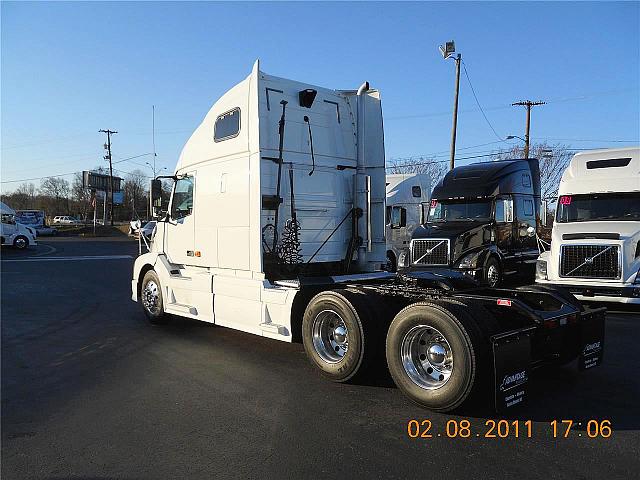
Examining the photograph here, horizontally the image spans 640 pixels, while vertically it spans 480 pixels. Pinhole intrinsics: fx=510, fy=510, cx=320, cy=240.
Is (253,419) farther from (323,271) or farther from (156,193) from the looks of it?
(156,193)

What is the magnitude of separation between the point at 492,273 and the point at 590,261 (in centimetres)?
347

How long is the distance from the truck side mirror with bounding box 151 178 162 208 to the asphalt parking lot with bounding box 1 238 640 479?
8.01ft

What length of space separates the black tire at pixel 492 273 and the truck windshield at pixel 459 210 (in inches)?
49.9

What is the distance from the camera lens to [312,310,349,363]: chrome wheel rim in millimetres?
5832

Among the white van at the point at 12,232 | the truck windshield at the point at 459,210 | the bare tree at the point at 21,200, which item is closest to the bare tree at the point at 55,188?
the bare tree at the point at 21,200

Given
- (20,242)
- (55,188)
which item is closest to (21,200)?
(55,188)

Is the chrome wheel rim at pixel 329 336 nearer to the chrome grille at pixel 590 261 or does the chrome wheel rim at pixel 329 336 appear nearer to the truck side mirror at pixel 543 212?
the chrome grille at pixel 590 261

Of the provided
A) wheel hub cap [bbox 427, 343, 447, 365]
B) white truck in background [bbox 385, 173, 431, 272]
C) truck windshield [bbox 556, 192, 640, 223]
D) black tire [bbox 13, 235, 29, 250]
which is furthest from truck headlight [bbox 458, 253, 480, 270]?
black tire [bbox 13, 235, 29, 250]

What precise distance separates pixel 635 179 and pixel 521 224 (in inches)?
165

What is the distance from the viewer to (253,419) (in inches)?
184

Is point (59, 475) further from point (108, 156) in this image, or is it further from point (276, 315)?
point (108, 156)

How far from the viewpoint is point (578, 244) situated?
10539 millimetres

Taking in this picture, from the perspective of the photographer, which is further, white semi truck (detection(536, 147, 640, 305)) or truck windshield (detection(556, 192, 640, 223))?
truck windshield (detection(556, 192, 640, 223))
